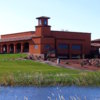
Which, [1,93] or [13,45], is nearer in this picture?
[1,93]

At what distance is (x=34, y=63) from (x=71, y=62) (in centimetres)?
680

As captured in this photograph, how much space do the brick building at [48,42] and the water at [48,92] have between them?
41223 mm

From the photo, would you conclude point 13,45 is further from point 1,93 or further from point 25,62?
point 1,93

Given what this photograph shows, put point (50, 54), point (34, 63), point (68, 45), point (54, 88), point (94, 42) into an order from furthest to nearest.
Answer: point (94, 42) < point (68, 45) < point (50, 54) < point (34, 63) < point (54, 88)

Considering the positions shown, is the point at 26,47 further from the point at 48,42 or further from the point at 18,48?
the point at 48,42

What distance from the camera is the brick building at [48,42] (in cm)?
8112

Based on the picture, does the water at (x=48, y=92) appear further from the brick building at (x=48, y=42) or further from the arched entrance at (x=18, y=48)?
the arched entrance at (x=18, y=48)

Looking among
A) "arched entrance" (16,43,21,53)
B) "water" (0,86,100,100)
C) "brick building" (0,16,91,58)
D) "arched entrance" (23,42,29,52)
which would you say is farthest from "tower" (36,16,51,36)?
"water" (0,86,100,100)

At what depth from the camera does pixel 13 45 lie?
294 feet

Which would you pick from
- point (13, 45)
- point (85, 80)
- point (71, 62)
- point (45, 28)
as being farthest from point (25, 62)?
point (85, 80)

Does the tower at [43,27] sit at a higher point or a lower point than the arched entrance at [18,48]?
higher

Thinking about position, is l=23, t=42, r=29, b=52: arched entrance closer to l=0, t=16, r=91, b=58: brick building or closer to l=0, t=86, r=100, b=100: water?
l=0, t=16, r=91, b=58: brick building

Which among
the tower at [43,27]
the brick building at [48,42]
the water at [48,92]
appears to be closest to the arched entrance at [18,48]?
the brick building at [48,42]

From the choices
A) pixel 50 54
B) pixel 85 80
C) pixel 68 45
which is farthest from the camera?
pixel 68 45
